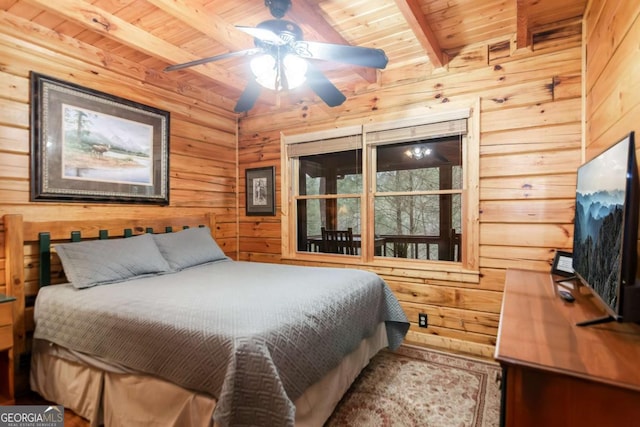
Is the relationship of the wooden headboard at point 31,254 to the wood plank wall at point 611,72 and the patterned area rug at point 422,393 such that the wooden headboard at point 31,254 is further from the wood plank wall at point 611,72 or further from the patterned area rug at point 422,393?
the wood plank wall at point 611,72

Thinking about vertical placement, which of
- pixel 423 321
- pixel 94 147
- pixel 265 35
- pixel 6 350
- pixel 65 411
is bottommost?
pixel 65 411

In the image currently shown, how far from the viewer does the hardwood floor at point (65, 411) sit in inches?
72.2

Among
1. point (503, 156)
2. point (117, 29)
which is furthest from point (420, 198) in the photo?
point (117, 29)

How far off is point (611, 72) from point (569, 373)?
1655 mm

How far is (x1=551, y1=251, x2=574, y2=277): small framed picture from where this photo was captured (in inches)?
83.7

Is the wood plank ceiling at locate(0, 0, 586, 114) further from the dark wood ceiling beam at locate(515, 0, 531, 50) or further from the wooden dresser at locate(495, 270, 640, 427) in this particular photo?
the wooden dresser at locate(495, 270, 640, 427)

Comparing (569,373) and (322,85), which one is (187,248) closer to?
(322,85)

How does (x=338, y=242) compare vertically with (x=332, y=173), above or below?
below

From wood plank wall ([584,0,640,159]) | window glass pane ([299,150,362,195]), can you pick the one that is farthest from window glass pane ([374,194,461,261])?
wood plank wall ([584,0,640,159])

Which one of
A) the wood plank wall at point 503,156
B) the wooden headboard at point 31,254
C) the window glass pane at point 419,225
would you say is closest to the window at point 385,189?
the window glass pane at point 419,225

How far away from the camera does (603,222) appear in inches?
51.1

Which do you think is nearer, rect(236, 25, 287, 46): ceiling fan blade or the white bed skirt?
the white bed skirt

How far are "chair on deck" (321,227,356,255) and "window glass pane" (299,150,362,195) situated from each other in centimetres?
44

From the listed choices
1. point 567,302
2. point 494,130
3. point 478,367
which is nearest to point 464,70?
point 494,130
